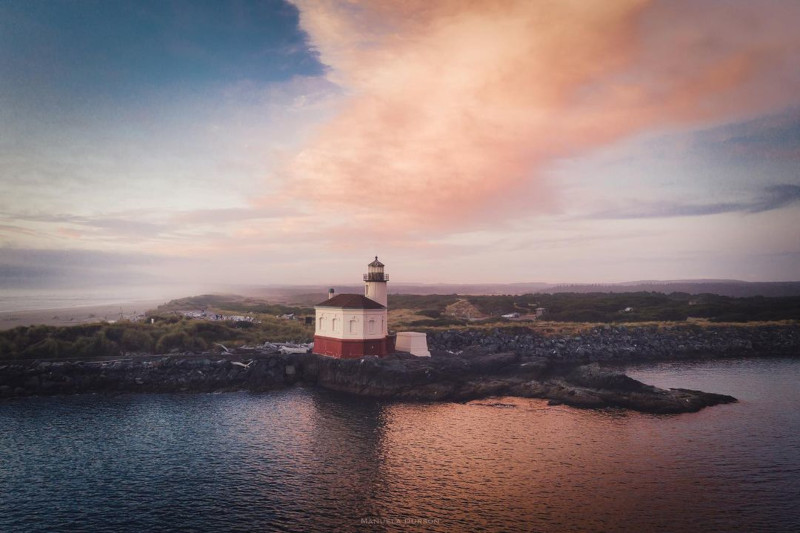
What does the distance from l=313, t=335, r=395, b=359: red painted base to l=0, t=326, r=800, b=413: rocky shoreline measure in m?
1.45

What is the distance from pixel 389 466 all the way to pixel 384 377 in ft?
56.2

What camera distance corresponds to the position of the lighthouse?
1811 inches

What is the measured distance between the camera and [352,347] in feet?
151

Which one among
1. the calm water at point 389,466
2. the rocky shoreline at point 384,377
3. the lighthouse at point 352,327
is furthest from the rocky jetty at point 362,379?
the calm water at point 389,466

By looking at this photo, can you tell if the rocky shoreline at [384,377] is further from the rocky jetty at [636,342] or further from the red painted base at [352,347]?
the rocky jetty at [636,342]

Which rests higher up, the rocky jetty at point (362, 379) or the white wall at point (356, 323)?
the white wall at point (356, 323)

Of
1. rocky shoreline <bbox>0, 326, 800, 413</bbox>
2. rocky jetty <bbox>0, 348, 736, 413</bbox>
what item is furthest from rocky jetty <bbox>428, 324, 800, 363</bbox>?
rocky jetty <bbox>0, 348, 736, 413</bbox>

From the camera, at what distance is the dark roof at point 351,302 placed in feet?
151

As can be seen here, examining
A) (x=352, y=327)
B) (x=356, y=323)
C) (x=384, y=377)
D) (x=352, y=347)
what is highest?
(x=356, y=323)

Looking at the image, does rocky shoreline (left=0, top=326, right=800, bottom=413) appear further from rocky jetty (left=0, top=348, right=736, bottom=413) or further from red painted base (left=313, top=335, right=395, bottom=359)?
red painted base (left=313, top=335, right=395, bottom=359)

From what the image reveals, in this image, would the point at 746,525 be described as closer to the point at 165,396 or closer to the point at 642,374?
the point at 642,374

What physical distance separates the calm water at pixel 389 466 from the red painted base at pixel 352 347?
28.5 ft

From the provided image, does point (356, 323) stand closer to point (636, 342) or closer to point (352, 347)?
point (352, 347)

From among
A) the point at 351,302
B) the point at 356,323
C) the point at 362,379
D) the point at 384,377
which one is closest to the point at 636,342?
the point at 384,377
